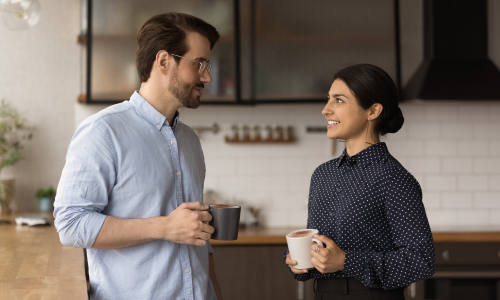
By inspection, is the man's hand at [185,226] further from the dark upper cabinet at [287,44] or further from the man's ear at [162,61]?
the dark upper cabinet at [287,44]

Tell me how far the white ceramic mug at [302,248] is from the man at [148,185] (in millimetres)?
232

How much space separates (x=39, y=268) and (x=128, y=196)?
0.58 meters

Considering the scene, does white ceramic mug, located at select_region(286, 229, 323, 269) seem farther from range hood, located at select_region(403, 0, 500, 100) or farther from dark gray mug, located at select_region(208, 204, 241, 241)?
range hood, located at select_region(403, 0, 500, 100)

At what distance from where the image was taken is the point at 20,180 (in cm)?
351

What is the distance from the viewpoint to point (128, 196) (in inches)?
51.6

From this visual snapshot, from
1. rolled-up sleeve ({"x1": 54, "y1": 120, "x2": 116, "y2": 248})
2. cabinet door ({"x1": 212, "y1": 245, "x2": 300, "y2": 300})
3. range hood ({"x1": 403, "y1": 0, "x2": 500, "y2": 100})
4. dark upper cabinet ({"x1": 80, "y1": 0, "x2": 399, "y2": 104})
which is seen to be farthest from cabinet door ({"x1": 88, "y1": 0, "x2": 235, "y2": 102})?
rolled-up sleeve ({"x1": 54, "y1": 120, "x2": 116, "y2": 248})

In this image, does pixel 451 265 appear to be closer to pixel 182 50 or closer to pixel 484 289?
pixel 484 289

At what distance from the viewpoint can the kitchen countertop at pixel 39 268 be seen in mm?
1315

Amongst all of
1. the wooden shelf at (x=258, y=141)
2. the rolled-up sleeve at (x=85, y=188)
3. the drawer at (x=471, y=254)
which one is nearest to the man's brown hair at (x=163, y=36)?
the rolled-up sleeve at (x=85, y=188)

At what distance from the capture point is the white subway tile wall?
3.60 metres

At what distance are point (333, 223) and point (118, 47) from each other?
86.7 inches

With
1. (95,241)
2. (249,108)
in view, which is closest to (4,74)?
(249,108)

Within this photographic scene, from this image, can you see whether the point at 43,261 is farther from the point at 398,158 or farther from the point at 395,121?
the point at 398,158

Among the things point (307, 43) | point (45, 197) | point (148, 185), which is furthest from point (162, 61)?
point (45, 197)
